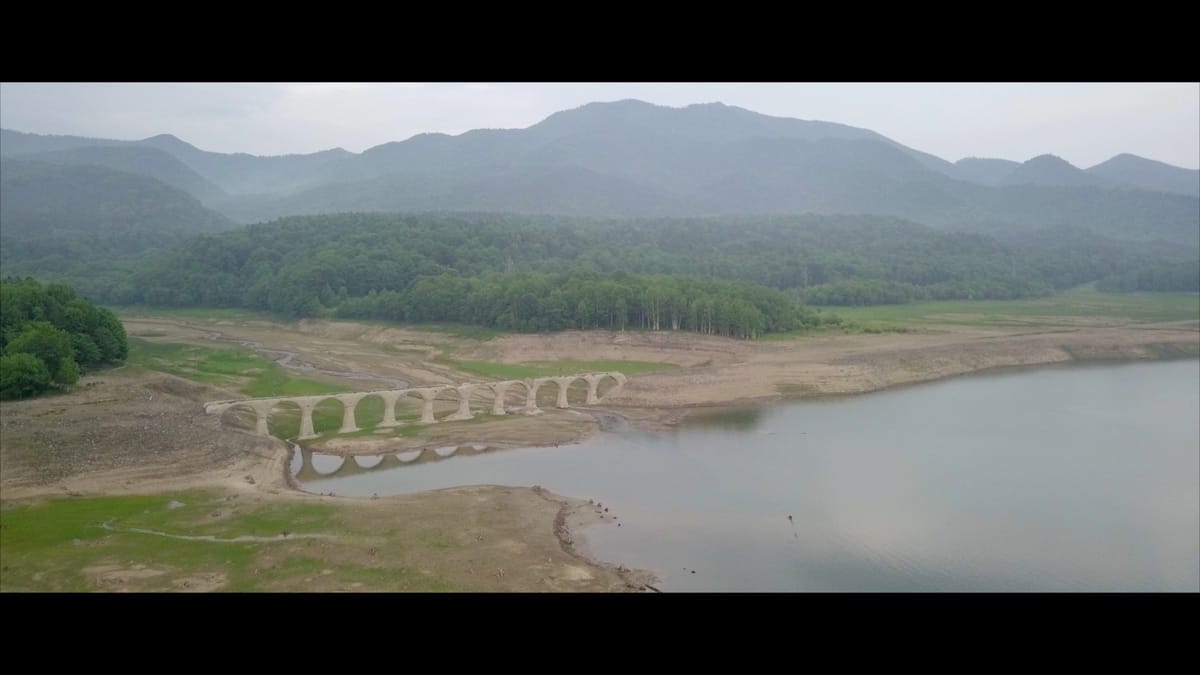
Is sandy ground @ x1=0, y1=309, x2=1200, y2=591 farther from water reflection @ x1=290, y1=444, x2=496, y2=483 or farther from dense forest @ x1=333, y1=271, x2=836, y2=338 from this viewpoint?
dense forest @ x1=333, y1=271, x2=836, y2=338

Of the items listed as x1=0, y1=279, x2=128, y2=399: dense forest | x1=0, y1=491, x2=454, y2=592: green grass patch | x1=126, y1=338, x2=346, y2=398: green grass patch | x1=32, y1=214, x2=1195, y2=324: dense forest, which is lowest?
x1=0, y1=491, x2=454, y2=592: green grass patch

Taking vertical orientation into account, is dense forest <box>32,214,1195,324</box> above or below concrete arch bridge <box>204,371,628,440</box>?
above

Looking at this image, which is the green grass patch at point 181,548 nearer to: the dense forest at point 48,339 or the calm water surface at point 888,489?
the calm water surface at point 888,489

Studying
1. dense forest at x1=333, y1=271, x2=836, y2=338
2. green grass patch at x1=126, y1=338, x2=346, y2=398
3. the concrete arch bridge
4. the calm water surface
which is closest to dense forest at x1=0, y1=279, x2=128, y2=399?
green grass patch at x1=126, y1=338, x2=346, y2=398

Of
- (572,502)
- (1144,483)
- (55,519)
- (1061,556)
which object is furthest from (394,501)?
(1144,483)

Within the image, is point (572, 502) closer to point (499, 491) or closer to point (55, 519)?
point (499, 491)
